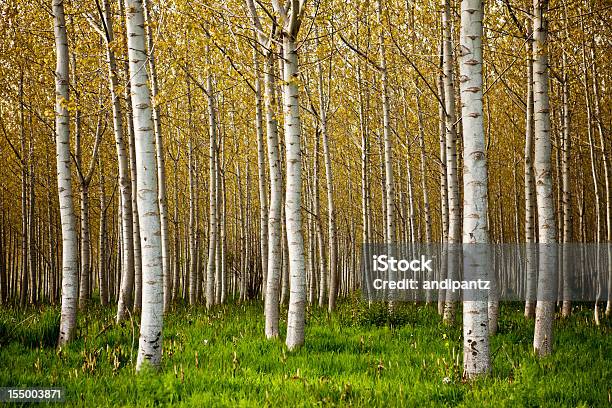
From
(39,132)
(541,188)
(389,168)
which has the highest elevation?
(39,132)

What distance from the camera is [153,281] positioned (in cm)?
533

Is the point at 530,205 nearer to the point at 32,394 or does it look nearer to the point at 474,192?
the point at 474,192

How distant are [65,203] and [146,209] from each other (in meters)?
1.99

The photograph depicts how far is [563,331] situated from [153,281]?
6538 mm

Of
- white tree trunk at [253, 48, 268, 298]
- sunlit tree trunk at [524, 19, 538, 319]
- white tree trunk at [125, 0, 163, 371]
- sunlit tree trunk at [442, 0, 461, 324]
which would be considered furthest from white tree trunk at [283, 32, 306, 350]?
sunlit tree trunk at [524, 19, 538, 319]

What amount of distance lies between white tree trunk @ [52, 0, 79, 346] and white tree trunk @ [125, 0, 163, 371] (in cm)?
179

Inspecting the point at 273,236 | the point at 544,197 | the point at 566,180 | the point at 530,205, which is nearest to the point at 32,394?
the point at 273,236

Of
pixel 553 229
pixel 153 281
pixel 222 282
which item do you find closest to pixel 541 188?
pixel 553 229

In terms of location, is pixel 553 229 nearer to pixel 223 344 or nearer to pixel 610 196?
pixel 223 344

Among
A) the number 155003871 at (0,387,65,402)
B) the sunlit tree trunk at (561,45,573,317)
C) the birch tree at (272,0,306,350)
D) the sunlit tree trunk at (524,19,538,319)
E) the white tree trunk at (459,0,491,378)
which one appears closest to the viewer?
the number 155003871 at (0,387,65,402)

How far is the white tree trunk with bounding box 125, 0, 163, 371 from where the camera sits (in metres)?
5.35

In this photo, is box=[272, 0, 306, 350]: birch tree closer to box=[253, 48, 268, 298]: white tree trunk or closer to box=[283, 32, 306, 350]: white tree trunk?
box=[283, 32, 306, 350]: white tree trunk

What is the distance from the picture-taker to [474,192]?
5.04 metres

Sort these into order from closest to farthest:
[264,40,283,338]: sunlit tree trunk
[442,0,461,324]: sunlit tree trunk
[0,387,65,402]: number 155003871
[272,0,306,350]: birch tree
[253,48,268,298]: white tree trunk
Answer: [0,387,65,402]: number 155003871 → [272,0,306,350]: birch tree → [264,40,283,338]: sunlit tree trunk → [442,0,461,324]: sunlit tree trunk → [253,48,268,298]: white tree trunk
